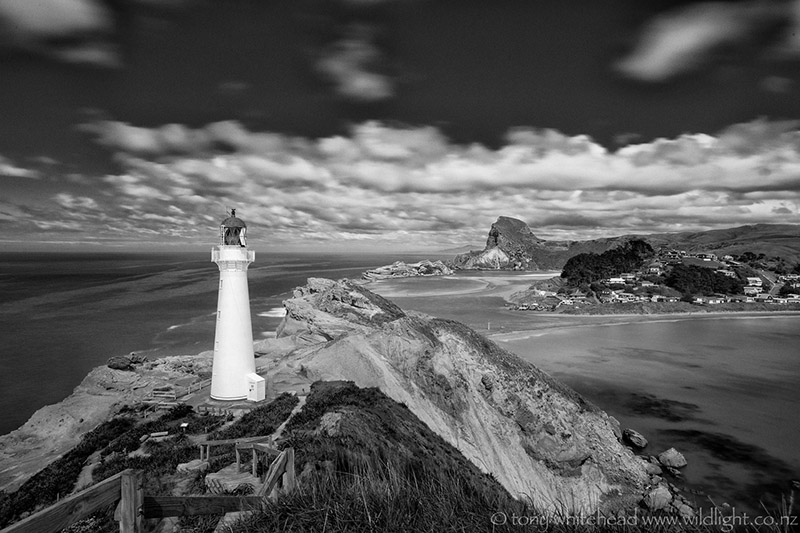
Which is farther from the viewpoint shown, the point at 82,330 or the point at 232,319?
the point at 82,330

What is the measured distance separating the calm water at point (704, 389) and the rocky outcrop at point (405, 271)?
327ft

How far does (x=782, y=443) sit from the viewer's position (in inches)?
969

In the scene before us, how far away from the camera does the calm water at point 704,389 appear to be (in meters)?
21.9

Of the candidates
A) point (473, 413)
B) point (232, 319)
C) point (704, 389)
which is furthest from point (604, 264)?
point (232, 319)

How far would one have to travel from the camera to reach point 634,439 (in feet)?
80.4

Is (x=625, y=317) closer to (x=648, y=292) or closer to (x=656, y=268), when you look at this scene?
(x=648, y=292)

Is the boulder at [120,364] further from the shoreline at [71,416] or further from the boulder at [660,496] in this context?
the boulder at [660,496]

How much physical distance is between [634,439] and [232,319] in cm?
2344

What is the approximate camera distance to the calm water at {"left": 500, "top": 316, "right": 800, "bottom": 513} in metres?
21.9

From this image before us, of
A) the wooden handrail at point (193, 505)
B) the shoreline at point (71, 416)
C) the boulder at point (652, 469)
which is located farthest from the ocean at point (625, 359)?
the wooden handrail at point (193, 505)

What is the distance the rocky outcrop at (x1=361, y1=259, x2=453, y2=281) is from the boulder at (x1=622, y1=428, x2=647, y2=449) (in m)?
124

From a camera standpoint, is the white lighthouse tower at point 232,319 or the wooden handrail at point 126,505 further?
the white lighthouse tower at point 232,319

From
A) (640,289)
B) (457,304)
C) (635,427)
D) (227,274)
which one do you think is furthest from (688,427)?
(640,289)

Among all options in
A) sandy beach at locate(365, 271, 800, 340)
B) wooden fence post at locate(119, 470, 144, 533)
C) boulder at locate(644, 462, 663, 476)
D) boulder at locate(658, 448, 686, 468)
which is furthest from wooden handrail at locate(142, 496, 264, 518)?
sandy beach at locate(365, 271, 800, 340)
